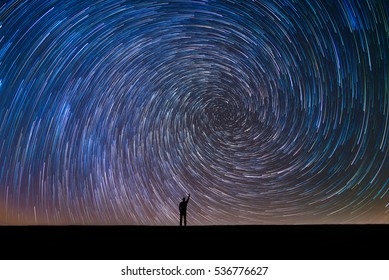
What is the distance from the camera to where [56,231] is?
8.16 metres

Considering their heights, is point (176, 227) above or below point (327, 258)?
above

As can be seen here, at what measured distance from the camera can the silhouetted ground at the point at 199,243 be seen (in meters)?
7.50

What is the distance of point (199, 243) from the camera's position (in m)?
7.83

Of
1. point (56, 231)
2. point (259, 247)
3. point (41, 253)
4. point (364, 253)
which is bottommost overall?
point (364, 253)

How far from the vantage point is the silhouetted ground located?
7.50 meters

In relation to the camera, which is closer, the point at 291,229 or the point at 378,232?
the point at 378,232

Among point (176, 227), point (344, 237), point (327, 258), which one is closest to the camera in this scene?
point (327, 258)

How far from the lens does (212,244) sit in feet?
25.7

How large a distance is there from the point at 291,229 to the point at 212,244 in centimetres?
177

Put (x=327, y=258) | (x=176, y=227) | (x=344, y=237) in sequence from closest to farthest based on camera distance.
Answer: (x=327, y=258) < (x=344, y=237) < (x=176, y=227)
